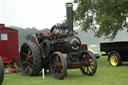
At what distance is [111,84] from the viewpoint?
29.8ft

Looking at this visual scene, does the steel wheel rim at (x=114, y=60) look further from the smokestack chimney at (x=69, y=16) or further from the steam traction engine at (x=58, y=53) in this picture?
the smokestack chimney at (x=69, y=16)

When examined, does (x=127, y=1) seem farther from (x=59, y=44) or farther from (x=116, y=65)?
(x=59, y=44)

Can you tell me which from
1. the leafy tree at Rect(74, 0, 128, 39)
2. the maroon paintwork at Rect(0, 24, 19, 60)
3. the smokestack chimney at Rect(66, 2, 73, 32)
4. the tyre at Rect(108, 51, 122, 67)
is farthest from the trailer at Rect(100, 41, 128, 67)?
the maroon paintwork at Rect(0, 24, 19, 60)

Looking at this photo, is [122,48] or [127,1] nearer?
[122,48]

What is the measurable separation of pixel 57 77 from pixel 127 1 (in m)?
8.75

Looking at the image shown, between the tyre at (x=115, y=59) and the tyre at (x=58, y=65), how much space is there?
19.6 feet

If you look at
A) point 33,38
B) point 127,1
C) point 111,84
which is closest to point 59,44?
point 33,38

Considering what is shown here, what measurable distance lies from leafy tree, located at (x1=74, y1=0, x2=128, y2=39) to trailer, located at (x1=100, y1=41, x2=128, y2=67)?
2.42 m

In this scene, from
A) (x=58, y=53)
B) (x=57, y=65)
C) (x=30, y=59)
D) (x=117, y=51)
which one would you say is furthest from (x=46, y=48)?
(x=117, y=51)

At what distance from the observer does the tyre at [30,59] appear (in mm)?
11758

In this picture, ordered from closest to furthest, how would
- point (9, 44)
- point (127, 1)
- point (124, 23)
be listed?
1. point (9, 44)
2. point (127, 1)
3. point (124, 23)

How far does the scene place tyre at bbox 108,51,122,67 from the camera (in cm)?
1588

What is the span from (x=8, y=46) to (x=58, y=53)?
5718 mm

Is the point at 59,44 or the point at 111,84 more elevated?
the point at 59,44
